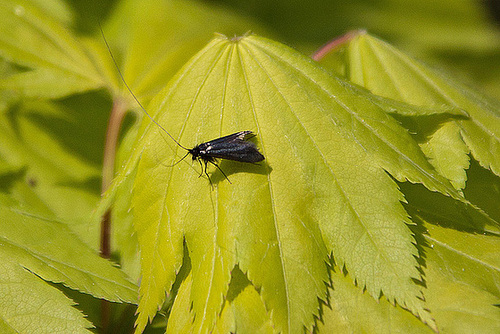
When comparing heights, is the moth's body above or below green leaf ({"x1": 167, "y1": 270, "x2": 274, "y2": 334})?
above

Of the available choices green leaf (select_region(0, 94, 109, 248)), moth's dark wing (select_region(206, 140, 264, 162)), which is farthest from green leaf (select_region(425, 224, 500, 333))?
green leaf (select_region(0, 94, 109, 248))

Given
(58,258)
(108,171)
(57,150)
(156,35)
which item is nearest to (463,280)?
(58,258)

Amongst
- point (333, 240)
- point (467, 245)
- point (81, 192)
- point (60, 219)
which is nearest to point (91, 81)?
point (81, 192)

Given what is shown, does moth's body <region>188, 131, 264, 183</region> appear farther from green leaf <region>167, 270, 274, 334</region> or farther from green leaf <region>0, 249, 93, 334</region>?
green leaf <region>0, 249, 93, 334</region>

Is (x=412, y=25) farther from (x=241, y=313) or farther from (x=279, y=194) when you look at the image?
(x=241, y=313)

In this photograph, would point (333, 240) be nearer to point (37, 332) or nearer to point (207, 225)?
point (207, 225)

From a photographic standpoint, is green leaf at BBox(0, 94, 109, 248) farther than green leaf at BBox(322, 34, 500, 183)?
Yes

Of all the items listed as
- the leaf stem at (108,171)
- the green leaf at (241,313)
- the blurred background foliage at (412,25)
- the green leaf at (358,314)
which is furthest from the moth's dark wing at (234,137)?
the blurred background foliage at (412,25)
